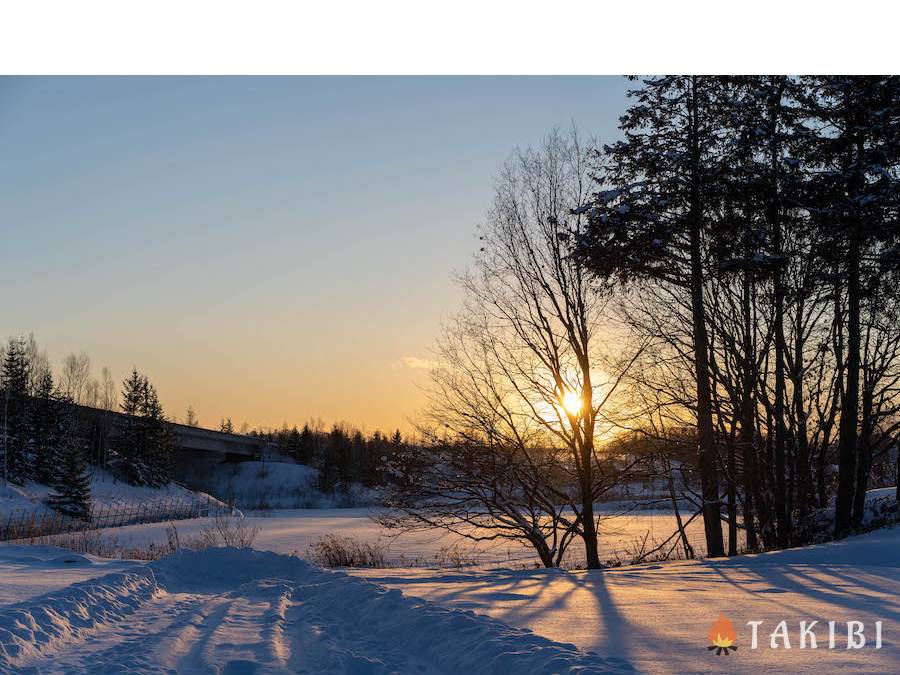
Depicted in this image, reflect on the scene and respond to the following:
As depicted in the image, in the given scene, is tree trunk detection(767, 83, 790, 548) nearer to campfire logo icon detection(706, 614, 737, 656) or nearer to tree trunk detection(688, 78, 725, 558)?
tree trunk detection(688, 78, 725, 558)

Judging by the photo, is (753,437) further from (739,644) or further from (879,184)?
(739,644)

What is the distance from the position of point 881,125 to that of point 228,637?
728 inches

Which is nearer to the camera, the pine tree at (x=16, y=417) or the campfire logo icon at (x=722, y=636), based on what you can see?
the campfire logo icon at (x=722, y=636)

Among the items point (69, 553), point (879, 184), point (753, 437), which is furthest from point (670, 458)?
point (69, 553)

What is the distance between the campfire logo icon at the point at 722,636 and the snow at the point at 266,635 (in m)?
0.97

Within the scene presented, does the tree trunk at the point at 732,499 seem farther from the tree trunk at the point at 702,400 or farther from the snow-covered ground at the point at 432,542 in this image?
the snow-covered ground at the point at 432,542

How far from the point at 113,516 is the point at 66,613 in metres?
49.7

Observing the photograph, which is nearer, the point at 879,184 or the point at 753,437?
the point at 879,184

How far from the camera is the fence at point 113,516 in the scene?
27.6m

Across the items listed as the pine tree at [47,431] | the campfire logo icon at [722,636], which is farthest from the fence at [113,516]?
the campfire logo icon at [722,636]

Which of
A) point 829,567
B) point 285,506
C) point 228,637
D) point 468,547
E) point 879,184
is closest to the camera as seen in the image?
point 228,637

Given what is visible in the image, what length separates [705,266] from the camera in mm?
17594

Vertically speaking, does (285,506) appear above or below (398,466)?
below

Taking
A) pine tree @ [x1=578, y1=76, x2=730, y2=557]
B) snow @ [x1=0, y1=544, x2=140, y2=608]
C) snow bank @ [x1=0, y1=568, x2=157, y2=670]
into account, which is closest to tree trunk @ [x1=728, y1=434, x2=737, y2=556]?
pine tree @ [x1=578, y1=76, x2=730, y2=557]
